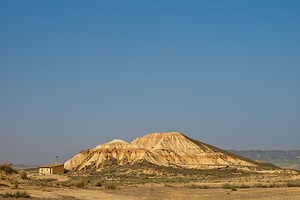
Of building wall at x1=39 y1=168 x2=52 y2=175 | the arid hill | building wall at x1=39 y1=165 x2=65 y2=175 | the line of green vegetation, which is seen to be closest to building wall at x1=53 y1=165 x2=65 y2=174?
building wall at x1=39 y1=165 x2=65 y2=175

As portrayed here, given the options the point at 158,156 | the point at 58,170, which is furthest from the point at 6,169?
the point at 158,156

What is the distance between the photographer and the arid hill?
346ft

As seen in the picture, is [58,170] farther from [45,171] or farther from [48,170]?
[45,171]

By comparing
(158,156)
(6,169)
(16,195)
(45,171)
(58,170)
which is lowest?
(16,195)

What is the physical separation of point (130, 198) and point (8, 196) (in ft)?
31.8

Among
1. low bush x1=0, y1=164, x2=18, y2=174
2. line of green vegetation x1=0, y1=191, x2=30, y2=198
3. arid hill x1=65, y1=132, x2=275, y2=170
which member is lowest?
line of green vegetation x1=0, y1=191, x2=30, y2=198

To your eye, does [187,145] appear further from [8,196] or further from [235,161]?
[8,196]

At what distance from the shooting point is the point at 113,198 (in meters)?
28.2

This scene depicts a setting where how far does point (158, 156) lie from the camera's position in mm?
111125

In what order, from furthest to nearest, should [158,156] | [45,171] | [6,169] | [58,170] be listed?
[158,156], [58,170], [45,171], [6,169]

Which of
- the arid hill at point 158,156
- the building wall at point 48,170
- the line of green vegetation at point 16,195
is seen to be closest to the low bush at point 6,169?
the line of green vegetation at point 16,195

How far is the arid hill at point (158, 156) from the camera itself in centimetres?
10550

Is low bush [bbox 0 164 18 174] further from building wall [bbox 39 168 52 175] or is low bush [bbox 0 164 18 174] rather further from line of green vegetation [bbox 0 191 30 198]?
building wall [bbox 39 168 52 175]

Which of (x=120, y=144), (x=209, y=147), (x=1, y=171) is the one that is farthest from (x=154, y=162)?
(x=1, y=171)
